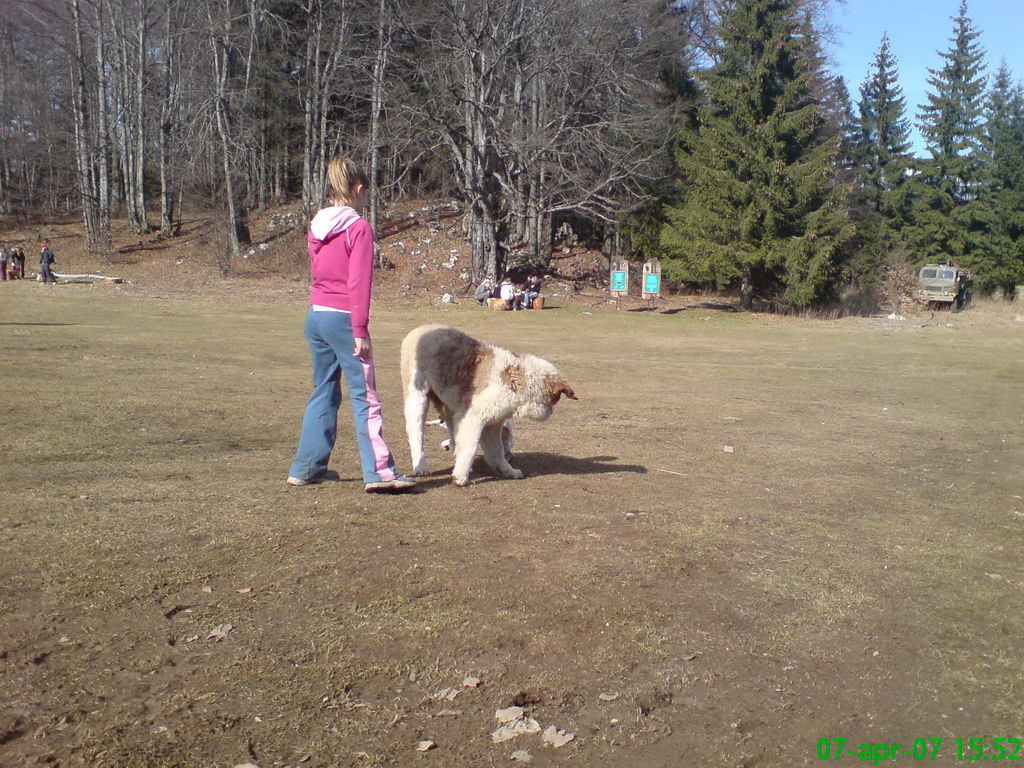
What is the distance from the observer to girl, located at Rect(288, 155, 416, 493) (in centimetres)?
597

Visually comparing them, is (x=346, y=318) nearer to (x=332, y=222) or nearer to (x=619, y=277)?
(x=332, y=222)

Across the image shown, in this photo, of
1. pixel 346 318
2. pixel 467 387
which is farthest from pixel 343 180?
pixel 467 387

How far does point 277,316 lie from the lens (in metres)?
26.8

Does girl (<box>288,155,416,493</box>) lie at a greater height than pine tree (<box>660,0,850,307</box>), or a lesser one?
lesser

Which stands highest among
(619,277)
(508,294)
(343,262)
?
(619,277)

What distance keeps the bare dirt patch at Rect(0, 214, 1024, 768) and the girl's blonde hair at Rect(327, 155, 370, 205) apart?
2.17m

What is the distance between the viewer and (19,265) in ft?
130

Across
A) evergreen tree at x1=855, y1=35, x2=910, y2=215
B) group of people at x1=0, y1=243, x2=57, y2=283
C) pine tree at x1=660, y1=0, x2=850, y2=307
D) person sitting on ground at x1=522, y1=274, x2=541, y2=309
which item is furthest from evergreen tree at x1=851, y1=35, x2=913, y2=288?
group of people at x1=0, y1=243, x2=57, y2=283

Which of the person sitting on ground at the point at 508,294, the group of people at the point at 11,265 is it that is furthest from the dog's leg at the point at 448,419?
the group of people at the point at 11,265

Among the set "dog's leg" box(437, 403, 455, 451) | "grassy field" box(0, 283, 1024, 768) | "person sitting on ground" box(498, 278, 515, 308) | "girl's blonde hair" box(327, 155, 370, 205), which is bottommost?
"grassy field" box(0, 283, 1024, 768)

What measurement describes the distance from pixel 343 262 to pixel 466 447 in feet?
5.86

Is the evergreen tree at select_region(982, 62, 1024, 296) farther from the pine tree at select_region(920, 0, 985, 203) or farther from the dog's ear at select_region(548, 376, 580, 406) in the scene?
the dog's ear at select_region(548, 376, 580, 406)

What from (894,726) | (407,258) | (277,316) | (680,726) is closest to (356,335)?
(680,726)

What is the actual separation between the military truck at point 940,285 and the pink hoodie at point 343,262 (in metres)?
46.0
